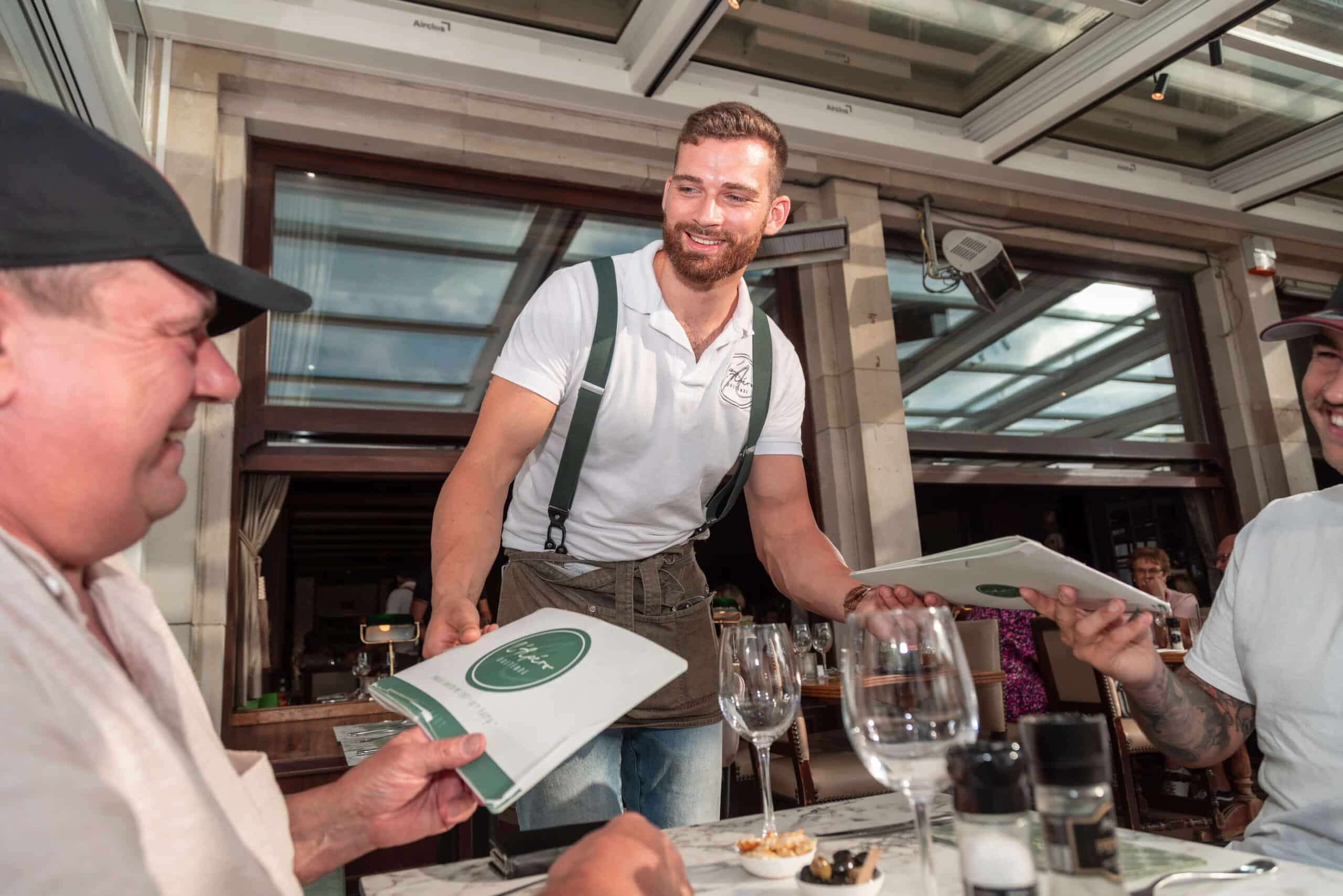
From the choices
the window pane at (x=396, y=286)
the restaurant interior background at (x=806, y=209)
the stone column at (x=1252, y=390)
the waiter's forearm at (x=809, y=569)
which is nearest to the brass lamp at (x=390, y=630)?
the restaurant interior background at (x=806, y=209)

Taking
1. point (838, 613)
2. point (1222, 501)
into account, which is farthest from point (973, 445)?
point (838, 613)

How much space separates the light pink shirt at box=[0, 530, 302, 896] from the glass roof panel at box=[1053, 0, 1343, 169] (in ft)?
16.1

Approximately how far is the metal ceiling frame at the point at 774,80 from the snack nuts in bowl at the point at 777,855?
3358mm

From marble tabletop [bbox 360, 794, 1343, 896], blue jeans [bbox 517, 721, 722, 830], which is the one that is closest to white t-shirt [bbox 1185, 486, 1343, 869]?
marble tabletop [bbox 360, 794, 1343, 896]

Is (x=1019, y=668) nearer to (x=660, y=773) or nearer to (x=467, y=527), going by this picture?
(x=660, y=773)

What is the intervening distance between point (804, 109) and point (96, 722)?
4571 millimetres

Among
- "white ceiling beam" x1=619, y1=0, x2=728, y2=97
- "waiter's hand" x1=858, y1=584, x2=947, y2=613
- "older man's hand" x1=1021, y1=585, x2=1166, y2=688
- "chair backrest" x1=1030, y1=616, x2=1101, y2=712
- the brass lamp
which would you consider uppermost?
"white ceiling beam" x1=619, y1=0, x2=728, y2=97

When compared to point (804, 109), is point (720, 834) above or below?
below

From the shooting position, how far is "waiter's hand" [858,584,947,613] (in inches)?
49.3

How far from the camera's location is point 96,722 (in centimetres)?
46

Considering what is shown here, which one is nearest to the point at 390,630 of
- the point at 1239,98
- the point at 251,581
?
the point at 251,581

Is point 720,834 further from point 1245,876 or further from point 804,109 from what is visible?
point 804,109

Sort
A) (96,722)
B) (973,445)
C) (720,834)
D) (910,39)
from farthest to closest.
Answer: (973,445) → (910,39) → (720,834) → (96,722)

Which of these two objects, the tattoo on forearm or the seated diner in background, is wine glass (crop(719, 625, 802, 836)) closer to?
the tattoo on forearm
